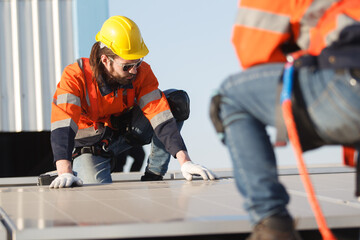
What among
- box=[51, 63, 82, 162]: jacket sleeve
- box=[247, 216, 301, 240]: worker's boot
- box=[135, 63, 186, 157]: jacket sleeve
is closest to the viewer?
box=[247, 216, 301, 240]: worker's boot

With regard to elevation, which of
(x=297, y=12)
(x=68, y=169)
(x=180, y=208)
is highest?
(x=297, y=12)

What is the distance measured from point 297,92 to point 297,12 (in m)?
0.23

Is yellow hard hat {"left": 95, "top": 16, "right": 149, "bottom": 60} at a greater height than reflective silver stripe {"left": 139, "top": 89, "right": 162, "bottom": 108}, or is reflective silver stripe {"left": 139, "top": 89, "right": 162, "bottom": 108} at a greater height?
yellow hard hat {"left": 95, "top": 16, "right": 149, "bottom": 60}

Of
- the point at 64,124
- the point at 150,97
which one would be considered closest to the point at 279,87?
the point at 64,124

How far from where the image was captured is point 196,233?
7.21 ft

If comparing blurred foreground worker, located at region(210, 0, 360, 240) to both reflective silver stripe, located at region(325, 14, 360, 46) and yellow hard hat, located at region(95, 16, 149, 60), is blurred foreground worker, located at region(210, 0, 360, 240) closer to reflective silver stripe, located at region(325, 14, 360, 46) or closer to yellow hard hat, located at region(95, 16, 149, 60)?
reflective silver stripe, located at region(325, 14, 360, 46)

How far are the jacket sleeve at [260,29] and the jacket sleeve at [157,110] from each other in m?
2.75

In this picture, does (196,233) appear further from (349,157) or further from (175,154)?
(175,154)

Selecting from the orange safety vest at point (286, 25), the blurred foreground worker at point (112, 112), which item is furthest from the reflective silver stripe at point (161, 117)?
the orange safety vest at point (286, 25)

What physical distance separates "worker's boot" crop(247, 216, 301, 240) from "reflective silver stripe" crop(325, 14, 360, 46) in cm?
56

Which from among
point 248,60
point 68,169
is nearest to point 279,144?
point 248,60

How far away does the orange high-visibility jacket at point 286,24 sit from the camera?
156 centimetres

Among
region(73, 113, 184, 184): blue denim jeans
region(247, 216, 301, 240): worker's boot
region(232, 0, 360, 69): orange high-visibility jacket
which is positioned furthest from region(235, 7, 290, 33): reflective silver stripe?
region(73, 113, 184, 184): blue denim jeans

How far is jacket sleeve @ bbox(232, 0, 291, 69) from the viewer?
63.5 inches
